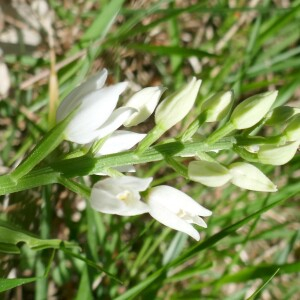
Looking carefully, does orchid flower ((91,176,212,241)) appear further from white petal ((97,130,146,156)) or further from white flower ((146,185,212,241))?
white petal ((97,130,146,156))

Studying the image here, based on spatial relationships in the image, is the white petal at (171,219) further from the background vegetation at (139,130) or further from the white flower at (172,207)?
the background vegetation at (139,130)

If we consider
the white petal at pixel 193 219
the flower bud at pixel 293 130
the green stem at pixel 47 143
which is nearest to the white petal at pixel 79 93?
the green stem at pixel 47 143

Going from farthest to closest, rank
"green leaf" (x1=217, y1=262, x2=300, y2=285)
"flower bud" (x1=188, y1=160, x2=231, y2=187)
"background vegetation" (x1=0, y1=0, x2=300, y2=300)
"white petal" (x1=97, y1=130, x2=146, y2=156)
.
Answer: "background vegetation" (x1=0, y1=0, x2=300, y2=300) < "green leaf" (x1=217, y1=262, x2=300, y2=285) < "white petal" (x1=97, y1=130, x2=146, y2=156) < "flower bud" (x1=188, y1=160, x2=231, y2=187)

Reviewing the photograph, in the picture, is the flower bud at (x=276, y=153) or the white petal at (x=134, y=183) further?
the flower bud at (x=276, y=153)

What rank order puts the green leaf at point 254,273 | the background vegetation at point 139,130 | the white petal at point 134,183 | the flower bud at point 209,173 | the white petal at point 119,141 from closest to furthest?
the white petal at point 134,183, the flower bud at point 209,173, the white petal at point 119,141, the green leaf at point 254,273, the background vegetation at point 139,130

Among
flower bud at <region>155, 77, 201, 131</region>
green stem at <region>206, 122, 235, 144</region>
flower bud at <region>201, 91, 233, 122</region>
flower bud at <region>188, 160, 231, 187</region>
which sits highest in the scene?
flower bud at <region>155, 77, 201, 131</region>

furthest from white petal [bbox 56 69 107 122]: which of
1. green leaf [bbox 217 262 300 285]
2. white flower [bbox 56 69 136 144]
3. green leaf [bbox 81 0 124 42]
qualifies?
green leaf [bbox 217 262 300 285]

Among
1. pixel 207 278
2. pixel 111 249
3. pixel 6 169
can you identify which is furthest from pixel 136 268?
pixel 6 169
